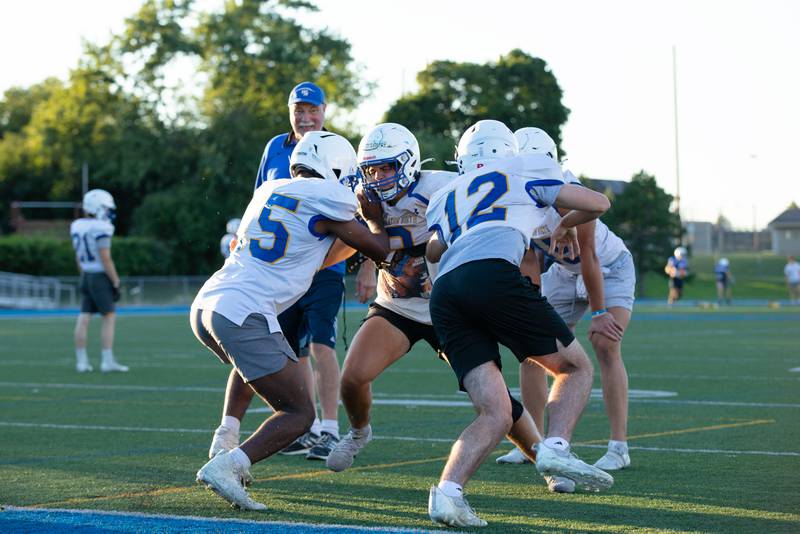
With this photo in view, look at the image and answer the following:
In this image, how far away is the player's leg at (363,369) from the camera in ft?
19.8

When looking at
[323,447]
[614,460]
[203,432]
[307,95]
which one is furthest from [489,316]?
[203,432]

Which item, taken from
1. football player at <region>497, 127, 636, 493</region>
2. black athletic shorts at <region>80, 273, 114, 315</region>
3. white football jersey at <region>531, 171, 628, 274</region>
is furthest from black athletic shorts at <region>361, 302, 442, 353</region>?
black athletic shorts at <region>80, 273, 114, 315</region>

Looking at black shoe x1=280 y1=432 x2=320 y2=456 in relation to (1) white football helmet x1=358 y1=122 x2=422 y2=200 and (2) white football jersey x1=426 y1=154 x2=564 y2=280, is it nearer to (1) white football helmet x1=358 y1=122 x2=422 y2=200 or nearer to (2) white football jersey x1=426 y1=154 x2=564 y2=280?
(1) white football helmet x1=358 y1=122 x2=422 y2=200

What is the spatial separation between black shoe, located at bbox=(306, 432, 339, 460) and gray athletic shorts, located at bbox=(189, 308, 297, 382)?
66.9 inches

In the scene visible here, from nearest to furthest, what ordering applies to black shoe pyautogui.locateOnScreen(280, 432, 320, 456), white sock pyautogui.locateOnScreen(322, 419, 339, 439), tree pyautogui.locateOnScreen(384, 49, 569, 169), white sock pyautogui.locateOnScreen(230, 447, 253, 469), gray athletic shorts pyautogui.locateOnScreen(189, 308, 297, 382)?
white sock pyautogui.locateOnScreen(230, 447, 253, 469), gray athletic shorts pyautogui.locateOnScreen(189, 308, 297, 382), white sock pyautogui.locateOnScreen(322, 419, 339, 439), black shoe pyautogui.locateOnScreen(280, 432, 320, 456), tree pyautogui.locateOnScreen(384, 49, 569, 169)

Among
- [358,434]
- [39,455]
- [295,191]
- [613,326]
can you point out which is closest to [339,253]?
[295,191]

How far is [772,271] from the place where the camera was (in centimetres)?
6144

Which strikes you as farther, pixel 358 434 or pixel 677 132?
pixel 677 132

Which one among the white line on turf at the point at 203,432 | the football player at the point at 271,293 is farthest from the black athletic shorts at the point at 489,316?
the white line on turf at the point at 203,432

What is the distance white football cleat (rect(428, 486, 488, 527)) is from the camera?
183 inches

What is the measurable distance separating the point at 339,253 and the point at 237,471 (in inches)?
48.1

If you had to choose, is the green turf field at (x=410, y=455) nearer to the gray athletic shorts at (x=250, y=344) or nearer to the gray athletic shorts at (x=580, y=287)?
the gray athletic shorts at (x=250, y=344)

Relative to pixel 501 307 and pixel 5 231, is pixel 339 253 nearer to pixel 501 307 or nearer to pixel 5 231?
pixel 501 307

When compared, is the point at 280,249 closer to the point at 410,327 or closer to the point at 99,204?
the point at 410,327
